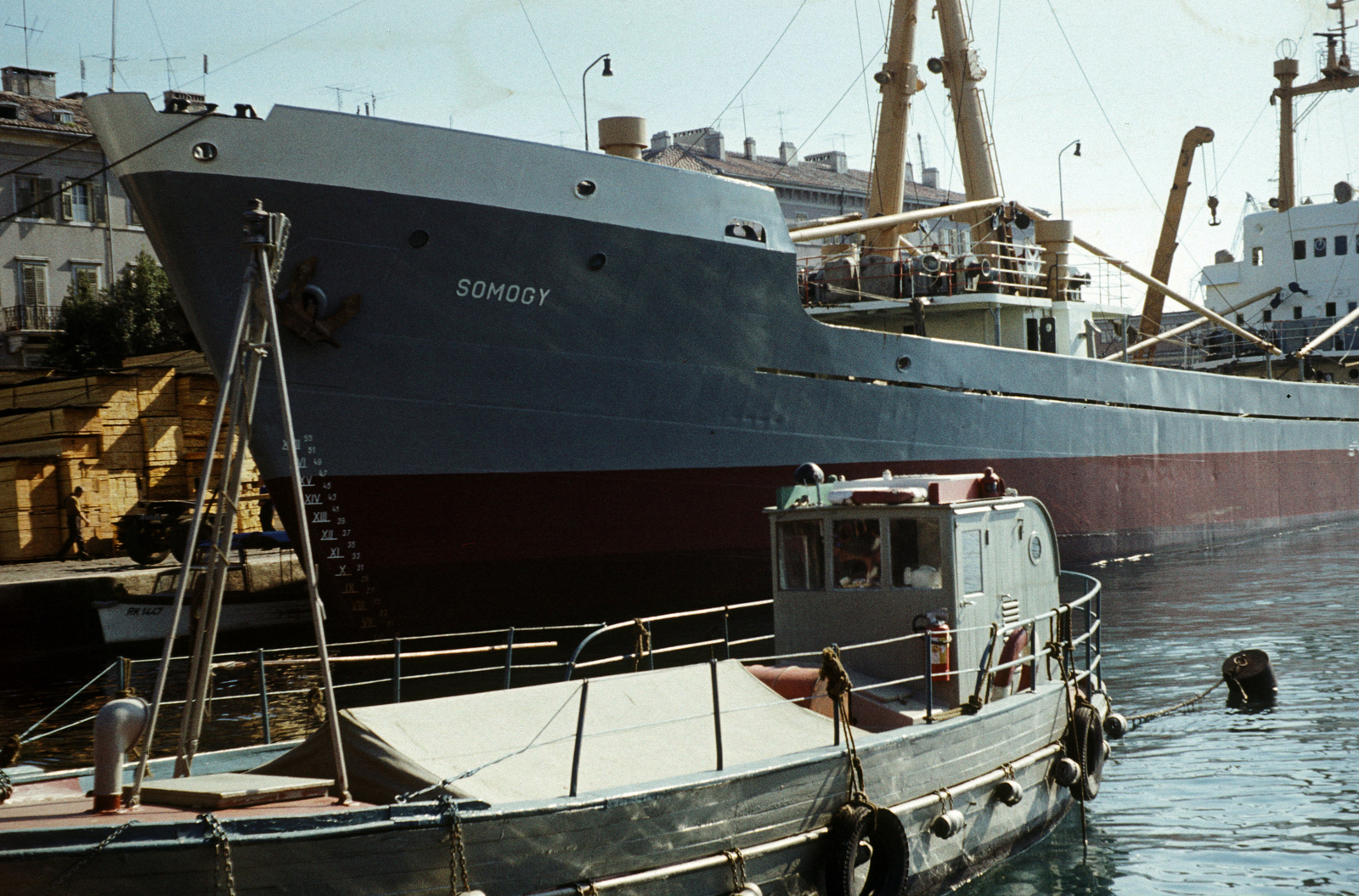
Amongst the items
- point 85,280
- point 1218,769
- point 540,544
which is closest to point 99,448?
point 540,544

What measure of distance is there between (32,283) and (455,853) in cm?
4167

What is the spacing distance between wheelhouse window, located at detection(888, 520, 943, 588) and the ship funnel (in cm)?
1166

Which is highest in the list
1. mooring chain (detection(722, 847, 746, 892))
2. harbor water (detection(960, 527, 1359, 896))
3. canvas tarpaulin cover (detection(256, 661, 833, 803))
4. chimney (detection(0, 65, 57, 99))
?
chimney (detection(0, 65, 57, 99))

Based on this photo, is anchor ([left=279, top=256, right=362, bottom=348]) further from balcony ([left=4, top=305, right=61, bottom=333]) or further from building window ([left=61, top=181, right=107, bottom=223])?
building window ([left=61, top=181, right=107, bottom=223])

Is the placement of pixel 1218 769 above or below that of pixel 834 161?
below

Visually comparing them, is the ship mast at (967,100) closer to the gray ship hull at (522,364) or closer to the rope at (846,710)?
the gray ship hull at (522,364)

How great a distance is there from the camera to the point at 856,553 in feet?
A: 33.0

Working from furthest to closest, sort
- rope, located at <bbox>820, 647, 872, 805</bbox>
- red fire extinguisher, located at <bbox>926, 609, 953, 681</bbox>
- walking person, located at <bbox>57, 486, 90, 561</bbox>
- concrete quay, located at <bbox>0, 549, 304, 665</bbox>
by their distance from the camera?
1. walking person, located at <bbox>57, 486, 90, 561</bbox>
2. concrete quay, located at <bbox>0, 549, 304, 665</bbox>
3. red fire extinguisher, located at <bbox>926, 609, 953, 681</bbox>
4. rope, located at <bbox>820, 647, 872, 805</bbox>

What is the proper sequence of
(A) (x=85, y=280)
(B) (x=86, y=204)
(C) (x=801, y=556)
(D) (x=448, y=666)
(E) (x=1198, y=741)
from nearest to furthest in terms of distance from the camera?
1. (C) (x=801, y=556)
2. (E) (x=1198, y=741)
3. (D) (x=448, y=666)
4. (A) (x=85, y=280)
5. (B) (x=86, y=204)

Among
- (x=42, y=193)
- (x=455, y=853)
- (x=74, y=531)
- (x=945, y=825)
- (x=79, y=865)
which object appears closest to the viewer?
(x=79, y=865)

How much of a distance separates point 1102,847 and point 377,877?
6.34 meters

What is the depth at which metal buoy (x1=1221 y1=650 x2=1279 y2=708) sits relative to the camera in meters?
14.2

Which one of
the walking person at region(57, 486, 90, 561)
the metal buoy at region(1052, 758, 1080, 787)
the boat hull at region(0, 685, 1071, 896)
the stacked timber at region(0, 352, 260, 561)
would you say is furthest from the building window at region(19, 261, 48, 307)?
the metal buoy at region(1052, 758, 1080, 787)

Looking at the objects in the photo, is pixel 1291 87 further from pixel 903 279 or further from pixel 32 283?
pixel 32 283
